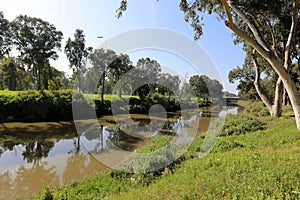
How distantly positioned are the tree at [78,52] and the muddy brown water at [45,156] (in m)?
15.6

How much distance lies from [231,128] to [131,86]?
1988 cm

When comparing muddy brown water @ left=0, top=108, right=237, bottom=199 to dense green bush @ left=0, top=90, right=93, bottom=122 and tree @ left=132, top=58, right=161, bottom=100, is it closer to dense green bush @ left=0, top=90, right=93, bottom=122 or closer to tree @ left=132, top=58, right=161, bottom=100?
dense green bush @ left=0, top=90, right=93, bottom=122

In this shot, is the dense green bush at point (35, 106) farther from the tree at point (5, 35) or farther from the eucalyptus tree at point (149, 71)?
the eucalyptus tree at point (149, 71)

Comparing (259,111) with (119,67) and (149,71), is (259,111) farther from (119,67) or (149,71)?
(119,67)

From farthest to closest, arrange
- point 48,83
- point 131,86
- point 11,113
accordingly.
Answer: point 48,83 → point 131,86 → point 11,113

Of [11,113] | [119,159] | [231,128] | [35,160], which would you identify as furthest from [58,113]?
[231,128]

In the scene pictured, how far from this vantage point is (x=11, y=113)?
65.6ft

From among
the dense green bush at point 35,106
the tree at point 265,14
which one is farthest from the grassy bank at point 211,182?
the dense green bush at point 35,106

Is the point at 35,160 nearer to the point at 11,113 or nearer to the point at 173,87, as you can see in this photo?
the point at 11,113

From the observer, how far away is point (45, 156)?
10.3 metres

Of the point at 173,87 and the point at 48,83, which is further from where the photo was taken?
the point at 48,83

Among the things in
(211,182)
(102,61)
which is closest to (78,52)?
(102,61)

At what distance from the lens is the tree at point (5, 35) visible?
22.5 meters

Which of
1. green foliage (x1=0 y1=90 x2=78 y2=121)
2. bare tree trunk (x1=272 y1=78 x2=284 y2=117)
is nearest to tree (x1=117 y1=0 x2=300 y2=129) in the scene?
bare tree trunk (x1=272 y1=78 x2=284 y2=117)
